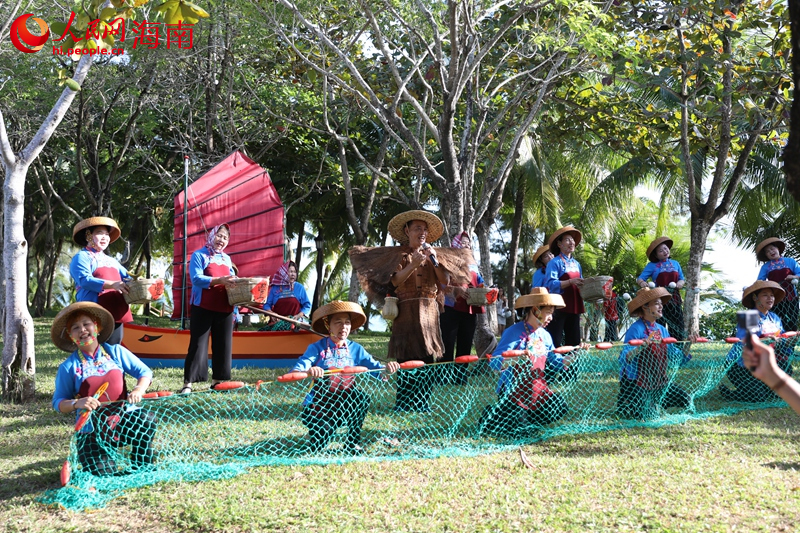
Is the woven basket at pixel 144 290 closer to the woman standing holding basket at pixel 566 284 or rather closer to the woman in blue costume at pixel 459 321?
the woman in blue costume at pixel 459 321

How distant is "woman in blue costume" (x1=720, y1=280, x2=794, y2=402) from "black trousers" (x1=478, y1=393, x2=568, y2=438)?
6.93 ft

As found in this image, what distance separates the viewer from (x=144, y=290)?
236 inches

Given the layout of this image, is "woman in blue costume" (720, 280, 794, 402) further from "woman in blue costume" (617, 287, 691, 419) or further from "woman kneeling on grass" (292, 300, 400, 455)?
"woman kneeling on grass" (292, 300, 400, 455)

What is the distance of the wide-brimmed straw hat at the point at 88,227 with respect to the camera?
630 centimetres

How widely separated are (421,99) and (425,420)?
26.0 feet

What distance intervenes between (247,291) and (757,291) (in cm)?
462

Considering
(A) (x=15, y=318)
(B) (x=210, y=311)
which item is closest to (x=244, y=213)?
(B) (x=210, y=311)

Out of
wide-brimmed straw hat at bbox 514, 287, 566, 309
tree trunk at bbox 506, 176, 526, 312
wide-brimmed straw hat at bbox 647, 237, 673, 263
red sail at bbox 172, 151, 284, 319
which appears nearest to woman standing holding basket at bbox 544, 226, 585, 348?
wide-brimmed straw hat at bbox 647, 237, 673, 263

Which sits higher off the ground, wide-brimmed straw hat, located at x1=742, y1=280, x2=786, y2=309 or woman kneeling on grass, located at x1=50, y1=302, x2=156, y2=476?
wide-brimmed straw hat, located at x1=742, y1=280, x2=786, y2=309

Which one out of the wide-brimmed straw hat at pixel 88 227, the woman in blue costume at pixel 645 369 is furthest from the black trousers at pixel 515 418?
the wide-brimmed straw hat at pixel 88 227

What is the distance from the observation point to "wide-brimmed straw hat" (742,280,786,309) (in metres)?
7.23

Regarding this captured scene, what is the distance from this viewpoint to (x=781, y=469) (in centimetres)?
483

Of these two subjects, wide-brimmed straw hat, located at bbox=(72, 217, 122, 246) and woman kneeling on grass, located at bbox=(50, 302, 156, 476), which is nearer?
woman kneeling on grass, located at bbox=(50, 302, 156, 476)

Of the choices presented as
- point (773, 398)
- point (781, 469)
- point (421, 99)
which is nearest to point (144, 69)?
point (421, 99)
